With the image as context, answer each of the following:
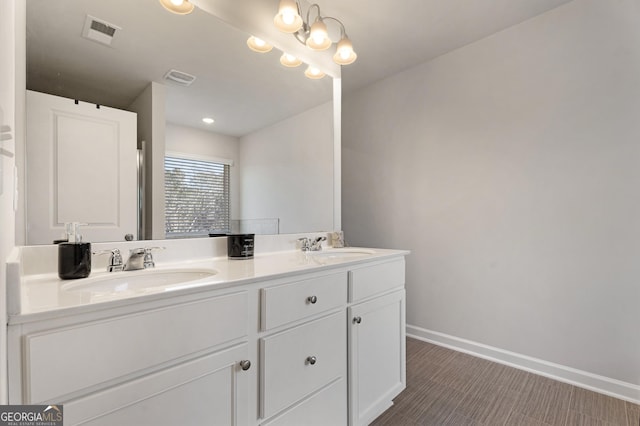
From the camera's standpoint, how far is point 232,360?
0.94m

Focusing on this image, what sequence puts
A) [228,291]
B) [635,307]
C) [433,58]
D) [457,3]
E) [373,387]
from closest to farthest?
[228,291]
[373,387]
[635,307]
[457,3]
[433,58]

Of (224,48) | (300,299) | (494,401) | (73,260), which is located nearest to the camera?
(73,260)

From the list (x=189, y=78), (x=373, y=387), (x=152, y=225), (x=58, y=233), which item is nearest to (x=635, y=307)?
(x=373, y=387)

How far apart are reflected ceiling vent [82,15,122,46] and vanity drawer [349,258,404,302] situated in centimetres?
144

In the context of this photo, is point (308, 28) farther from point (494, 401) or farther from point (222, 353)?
point (494, 401)

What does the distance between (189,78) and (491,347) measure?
2.72 meters

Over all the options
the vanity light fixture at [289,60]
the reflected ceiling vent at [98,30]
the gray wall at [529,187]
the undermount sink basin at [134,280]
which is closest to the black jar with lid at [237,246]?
the undermount sink basin at [134,280]

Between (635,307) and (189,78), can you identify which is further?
(635,307)

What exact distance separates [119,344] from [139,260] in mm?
526

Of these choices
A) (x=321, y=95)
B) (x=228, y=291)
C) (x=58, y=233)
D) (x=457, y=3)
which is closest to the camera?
(x=228, y=291)

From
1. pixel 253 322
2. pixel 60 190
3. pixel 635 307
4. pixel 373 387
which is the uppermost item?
pixel 60 190

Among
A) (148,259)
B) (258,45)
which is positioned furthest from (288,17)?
(148,259)

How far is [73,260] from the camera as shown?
0.97 meters

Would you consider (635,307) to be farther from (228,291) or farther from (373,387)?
(228,291)
